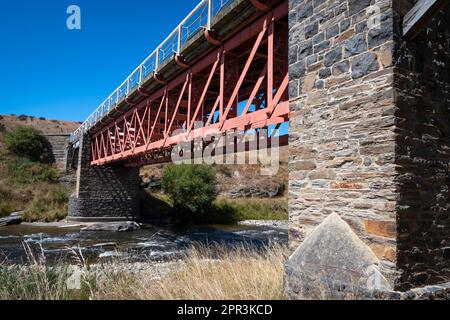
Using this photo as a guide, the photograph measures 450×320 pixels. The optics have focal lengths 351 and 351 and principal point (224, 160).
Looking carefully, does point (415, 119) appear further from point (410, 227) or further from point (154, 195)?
point (154, 195)

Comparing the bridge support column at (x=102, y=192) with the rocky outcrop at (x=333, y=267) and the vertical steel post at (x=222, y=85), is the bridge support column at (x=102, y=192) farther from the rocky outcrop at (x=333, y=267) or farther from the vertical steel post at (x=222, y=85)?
the rocky outcrop at (x=333, y=267)

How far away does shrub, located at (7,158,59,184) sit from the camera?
3134 centimetres

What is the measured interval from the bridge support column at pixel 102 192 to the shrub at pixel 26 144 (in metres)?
11.2

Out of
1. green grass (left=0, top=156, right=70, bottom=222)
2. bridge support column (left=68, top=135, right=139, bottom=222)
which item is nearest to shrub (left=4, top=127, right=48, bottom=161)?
green grass (left=0, top=156, right=70, bottom=222)

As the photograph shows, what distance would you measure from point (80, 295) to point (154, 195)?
2811 cm

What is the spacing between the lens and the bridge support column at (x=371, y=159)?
14.3 feet

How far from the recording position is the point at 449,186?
5008mm

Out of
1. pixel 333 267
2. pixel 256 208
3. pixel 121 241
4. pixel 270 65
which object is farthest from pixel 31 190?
pixel 333 267

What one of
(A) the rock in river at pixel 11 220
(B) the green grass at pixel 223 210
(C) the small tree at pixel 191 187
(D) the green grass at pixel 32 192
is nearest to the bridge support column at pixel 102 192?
(D) the green grass at pixel 32 192

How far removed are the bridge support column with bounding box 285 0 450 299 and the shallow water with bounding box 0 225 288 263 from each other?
7998mm

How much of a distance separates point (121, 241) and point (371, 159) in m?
16.7
